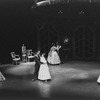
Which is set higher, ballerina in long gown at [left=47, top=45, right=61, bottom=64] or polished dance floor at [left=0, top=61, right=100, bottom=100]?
ballerina in long gown at [left=47, top=45, right=61, bottom=64]

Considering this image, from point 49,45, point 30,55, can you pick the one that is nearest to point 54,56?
point 30,55

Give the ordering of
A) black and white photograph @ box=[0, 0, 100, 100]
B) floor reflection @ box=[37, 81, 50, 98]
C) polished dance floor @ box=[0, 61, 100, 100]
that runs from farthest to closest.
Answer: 1. black and white photograph @ box=[0, 0, 100, 100]
2. floor reflection @ box=[37, 81, 50, 98]
3. polished dance floor @ box=[0, 61, 100, 100]

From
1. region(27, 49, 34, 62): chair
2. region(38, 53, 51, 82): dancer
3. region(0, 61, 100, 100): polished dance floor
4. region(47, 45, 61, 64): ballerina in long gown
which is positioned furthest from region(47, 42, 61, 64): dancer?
region(38, 53, 51, 82): dancer

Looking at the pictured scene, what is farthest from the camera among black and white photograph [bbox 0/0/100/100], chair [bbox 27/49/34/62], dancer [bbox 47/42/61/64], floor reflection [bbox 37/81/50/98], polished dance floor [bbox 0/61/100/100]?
chair [bbox 27/49/34/62]

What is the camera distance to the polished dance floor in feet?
25.5

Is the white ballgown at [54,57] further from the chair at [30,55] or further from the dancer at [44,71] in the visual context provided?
the dancer at [44,71]

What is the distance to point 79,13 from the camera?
44.8 ft

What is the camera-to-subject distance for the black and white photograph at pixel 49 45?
9566mm

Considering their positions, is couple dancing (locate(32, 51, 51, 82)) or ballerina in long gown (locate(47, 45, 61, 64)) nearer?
couple dancing (locate(32, 51, 51, 82))

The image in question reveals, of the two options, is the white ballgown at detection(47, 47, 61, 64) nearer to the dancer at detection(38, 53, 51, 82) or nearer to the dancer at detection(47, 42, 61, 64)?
A: the dancer at detection(47, 42, 61, 64)

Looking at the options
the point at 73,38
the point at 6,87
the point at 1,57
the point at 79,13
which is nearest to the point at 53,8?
the point at 79,13

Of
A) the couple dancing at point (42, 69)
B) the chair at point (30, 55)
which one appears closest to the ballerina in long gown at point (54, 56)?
the chair at point (30, 55)

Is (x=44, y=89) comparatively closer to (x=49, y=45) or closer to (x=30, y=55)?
(x=30, y=55)

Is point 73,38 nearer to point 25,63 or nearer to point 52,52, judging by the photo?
point 52,52
